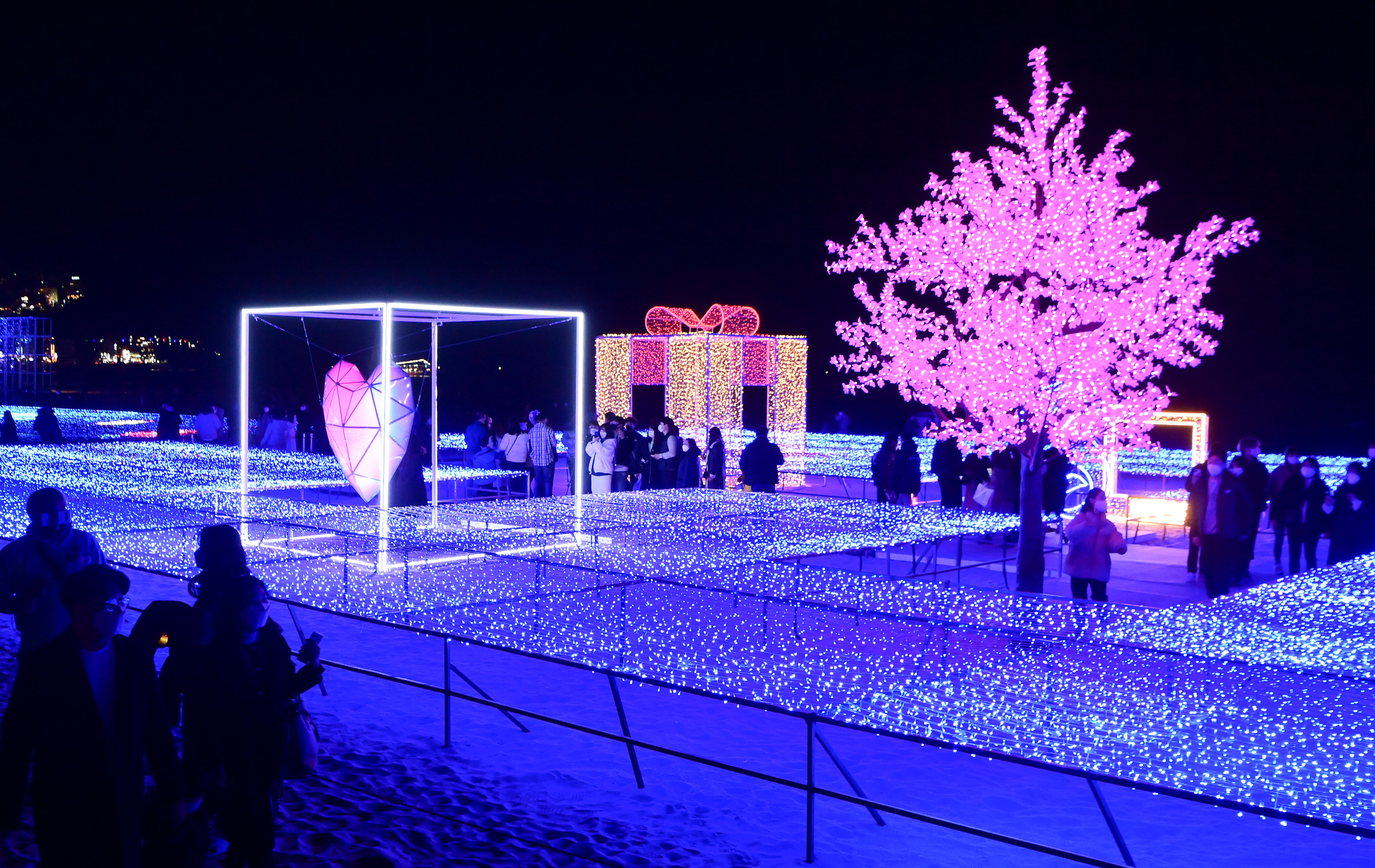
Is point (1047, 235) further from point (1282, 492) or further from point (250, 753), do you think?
point (250, 753)

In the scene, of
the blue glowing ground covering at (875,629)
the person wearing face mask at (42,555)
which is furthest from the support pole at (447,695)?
the person wearing face mask at (42,555)

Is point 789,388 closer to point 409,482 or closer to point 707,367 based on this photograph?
point 707,367

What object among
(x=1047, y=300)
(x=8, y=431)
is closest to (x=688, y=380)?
(x=1047, y=300)

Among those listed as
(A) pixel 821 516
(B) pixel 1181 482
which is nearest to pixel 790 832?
(A) pixel 821 516

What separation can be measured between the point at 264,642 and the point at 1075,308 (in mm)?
8784

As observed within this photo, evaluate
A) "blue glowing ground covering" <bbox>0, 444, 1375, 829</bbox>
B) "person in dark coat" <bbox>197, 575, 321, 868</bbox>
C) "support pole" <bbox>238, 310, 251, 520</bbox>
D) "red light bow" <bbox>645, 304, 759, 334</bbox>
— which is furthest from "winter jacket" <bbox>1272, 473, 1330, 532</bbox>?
"person in dark coat" <bbox>197, 575, 321, 868</bbox>

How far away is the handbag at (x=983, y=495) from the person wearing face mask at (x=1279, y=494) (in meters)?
3.10

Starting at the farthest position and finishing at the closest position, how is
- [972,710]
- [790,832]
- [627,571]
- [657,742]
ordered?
[627,571] < [657,742] < [790,832] < [972,710]

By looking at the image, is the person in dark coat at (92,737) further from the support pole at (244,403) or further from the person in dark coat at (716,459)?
the person in dark coat at (716,459)

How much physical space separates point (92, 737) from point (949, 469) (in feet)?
39.3

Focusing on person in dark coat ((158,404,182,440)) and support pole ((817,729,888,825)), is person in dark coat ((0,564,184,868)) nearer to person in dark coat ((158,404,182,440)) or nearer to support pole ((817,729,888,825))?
support pole ((817,729,888,825))

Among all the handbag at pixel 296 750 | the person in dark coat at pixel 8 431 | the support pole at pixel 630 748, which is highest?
the person in dark coat at pixel 8 431

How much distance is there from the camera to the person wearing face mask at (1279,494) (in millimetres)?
12047

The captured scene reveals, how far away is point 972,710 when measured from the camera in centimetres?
489
